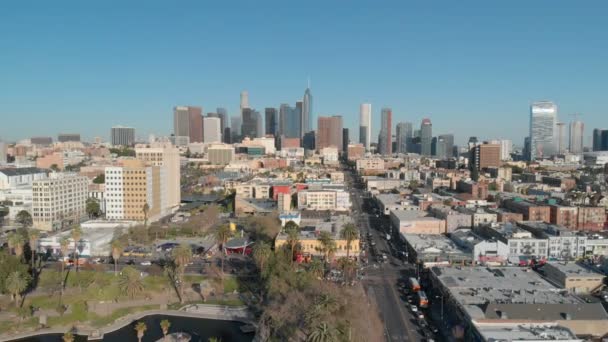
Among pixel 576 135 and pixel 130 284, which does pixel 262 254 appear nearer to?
pixel 130 284

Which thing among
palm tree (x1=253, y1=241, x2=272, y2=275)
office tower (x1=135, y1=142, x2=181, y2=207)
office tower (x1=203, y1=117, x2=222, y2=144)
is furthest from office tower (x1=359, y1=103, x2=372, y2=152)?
palm tree (x1=253, y1=241, x2=272, y2=275)

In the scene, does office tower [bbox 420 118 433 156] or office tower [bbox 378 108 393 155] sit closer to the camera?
office tower [bbox 378 108 393 155]

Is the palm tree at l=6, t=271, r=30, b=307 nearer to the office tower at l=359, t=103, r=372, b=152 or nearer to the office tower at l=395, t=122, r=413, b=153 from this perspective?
the office tower at l=395, t=122, r=413, b=153

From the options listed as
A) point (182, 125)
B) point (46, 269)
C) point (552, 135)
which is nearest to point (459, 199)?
point (46, 269)

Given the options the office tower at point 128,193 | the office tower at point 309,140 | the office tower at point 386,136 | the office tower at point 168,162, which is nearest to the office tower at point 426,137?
the office tower at point 386,136

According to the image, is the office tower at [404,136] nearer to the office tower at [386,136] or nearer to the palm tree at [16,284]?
Result: the office tower at [386,136]

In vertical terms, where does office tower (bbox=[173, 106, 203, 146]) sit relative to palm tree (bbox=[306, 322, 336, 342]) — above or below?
above

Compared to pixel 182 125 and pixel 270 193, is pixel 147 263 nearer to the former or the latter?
pixel 270 193
